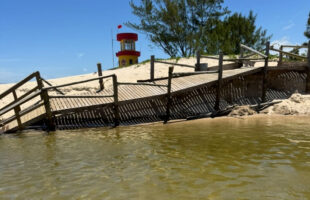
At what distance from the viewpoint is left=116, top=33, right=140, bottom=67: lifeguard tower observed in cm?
3098

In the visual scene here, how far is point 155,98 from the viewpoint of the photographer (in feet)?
29.1

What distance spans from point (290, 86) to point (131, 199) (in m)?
11.4

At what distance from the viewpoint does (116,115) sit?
8414 millimetres

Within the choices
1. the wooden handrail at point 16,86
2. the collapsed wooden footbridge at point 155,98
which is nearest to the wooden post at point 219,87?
the collapsed wooden footbridge at point 155,98

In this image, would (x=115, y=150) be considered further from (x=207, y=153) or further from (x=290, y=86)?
(x=290, y=86)

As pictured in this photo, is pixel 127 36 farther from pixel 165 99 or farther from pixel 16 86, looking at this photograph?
pixel 16 86

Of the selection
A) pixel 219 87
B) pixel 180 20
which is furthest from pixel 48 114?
pixel 180 20

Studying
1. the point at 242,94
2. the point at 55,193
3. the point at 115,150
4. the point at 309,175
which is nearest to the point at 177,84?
the point at 242,94

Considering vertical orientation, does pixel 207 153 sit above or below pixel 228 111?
below

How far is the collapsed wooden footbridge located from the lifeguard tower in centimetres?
1969

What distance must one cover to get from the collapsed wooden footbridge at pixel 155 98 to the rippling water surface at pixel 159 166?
1261mm

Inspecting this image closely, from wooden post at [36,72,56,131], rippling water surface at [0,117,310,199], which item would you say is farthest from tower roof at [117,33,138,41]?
rippling water surface at [0,117,310,199]

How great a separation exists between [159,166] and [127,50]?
92.6 ft

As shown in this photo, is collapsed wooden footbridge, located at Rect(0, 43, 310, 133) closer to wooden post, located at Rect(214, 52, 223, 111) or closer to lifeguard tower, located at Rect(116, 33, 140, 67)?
wooden post, located at Rect(214, 52, 223, 111)
